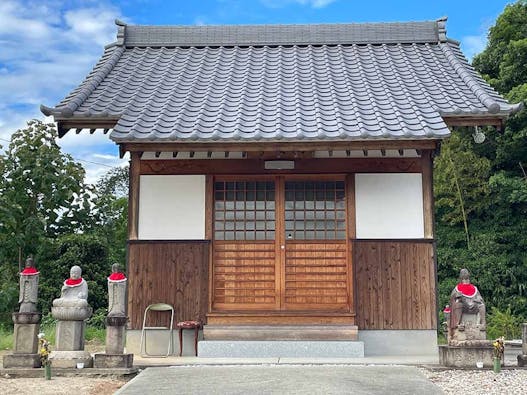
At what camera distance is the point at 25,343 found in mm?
6949

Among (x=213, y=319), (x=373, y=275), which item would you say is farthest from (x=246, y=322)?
(x=373, y=275)

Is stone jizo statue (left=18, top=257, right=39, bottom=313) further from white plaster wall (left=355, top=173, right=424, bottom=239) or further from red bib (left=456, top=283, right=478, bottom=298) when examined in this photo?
red bib (left=456, top=283, right=478, bottom=298)

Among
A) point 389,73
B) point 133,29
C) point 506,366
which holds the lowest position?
point 506,366

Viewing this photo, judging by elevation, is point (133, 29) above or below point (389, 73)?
above

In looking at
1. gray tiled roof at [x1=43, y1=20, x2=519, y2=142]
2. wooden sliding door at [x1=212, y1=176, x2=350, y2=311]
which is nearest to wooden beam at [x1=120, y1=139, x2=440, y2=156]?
gray tiled roof at [x1=43, y1=20, x2=519, y2=142]

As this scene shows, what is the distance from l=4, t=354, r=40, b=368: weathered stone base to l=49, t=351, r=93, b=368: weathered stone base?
19 cm

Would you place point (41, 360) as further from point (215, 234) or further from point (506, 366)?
point (506, 366)

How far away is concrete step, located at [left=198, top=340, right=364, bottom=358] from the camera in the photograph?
7.83m

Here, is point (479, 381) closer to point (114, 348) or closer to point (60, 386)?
point (114, 348)

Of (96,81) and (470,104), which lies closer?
(470,104)

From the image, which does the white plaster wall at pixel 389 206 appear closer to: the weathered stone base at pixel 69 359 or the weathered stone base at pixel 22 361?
the weathered stone base at pixel 69 359

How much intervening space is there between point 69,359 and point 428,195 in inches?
209

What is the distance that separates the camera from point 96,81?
9344mm

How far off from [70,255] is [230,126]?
7.83 metres
